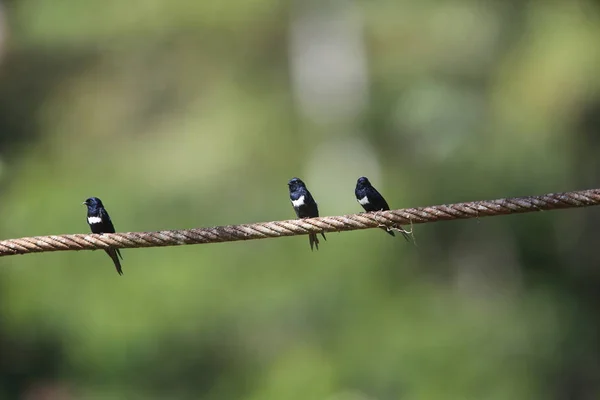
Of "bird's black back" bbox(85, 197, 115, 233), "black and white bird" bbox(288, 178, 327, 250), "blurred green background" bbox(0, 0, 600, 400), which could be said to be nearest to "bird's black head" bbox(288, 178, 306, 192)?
"black and white bird" bbox(288, 178, 327, 250)

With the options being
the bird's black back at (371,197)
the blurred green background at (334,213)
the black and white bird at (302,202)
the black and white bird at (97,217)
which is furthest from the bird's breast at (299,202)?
the blurred green background at (334,213)

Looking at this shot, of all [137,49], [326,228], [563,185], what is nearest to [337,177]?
[563,185]

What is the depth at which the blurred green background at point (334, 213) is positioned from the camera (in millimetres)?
18391

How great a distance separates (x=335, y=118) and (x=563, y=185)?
27.5ft

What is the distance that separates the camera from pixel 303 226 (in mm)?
5727

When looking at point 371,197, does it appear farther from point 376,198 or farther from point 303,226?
point 303,226

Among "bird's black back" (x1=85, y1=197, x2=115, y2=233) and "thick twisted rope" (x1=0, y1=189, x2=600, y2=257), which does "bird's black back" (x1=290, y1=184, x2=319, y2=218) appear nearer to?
"bird's black back" (x1=85, y1=197, x2=115, y2=233)

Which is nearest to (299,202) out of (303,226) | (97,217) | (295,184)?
(295,184)

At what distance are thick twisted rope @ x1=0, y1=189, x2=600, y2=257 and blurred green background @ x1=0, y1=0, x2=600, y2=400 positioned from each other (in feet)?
36.8

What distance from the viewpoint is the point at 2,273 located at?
62.9ft

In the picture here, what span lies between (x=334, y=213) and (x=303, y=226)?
17.1m

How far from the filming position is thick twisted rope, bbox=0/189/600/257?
5.60 m

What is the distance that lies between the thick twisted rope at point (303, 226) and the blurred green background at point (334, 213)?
11217mm

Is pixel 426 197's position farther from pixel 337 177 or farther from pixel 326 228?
pixel 326 228
